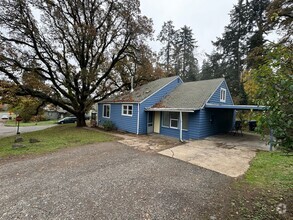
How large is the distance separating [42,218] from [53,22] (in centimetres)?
1551

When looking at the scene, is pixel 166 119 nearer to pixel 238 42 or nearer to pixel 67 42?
pixel 67 42

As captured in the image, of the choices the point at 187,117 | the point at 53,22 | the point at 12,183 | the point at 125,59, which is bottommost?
the point at 12,183

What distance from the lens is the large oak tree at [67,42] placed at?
12.8 metres

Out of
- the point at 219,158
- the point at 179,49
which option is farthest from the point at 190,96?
the point at 179,49

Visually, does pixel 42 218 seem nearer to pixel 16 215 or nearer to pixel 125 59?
pixel 16 215

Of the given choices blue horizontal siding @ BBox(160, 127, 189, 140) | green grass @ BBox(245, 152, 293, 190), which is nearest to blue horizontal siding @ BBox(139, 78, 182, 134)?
blue horizontal siding @ BBox(160, 127, 189, 140)

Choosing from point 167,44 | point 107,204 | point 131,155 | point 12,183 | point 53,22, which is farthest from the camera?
point 167,44

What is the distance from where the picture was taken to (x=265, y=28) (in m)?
14.4

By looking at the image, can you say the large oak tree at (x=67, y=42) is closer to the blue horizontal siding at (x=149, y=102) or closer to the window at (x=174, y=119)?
the blue horizontal siding at (x=149, y=102)

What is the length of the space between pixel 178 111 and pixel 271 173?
624 cm

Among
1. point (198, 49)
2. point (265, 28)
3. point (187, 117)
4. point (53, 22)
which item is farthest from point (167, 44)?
point (187, 117)

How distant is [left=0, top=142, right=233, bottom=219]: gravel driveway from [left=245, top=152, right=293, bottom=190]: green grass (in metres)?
0.81

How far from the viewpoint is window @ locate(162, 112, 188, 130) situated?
11398 millimetres

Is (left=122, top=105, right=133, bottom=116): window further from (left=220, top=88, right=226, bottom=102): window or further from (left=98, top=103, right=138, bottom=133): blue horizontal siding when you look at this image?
(left=220, top=88, right=226, bottom=102): window
